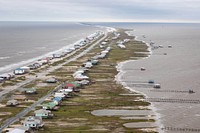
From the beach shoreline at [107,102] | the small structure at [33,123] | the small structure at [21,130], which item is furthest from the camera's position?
the beach shoreline at [107,102]

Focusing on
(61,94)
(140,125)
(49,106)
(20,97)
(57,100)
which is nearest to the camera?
(140,125)

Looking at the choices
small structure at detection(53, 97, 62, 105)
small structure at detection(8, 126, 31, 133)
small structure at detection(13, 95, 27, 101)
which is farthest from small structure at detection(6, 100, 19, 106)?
small structure at detection(8, 126, 31, 133)

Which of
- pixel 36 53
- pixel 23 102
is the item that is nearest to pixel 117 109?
pixel 23 102

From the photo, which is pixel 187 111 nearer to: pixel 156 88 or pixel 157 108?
pixel 157 108

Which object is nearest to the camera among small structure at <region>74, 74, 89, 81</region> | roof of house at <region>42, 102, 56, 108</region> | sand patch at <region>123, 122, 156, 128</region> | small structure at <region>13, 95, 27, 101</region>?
sand patch at <region>123, 122, 156, 128</region>

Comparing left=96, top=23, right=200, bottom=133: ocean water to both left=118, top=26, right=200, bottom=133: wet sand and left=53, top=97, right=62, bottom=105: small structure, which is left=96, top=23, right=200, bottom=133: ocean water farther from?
left=53, top=97, right=62, bottom=105: small structure

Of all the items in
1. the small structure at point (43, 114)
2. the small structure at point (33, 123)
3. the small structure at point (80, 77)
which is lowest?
the small structure at point (33, 123)

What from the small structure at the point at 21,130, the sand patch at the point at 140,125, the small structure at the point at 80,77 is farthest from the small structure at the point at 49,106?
the small structure at the point at 80,77

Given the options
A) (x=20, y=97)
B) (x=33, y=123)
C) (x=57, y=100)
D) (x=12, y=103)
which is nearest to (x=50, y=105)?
(x=57, y=100)

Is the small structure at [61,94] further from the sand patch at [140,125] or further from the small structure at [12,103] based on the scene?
the sand patch at [140,125]

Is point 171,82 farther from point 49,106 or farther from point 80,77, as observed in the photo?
point 49,106

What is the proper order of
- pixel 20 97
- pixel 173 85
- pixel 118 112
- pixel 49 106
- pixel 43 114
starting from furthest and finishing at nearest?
1. pixel 173 85
2. pixel 20 97
3. pixel 118 112
4. pixel 49 106
5. pixel 43 114

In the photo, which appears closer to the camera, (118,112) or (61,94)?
(118,112)
